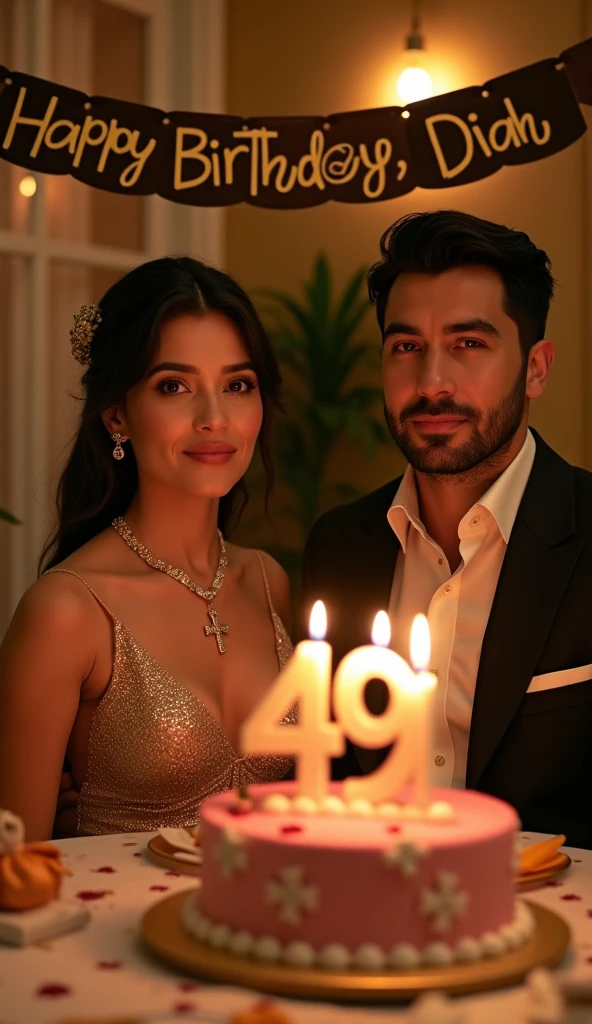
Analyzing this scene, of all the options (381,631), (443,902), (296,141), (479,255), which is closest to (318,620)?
(381,631)

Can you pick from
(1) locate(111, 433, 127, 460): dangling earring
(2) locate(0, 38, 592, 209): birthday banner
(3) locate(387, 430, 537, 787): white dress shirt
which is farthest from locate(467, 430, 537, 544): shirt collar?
(1) locate(111, 433, 127, 460): dangling earring

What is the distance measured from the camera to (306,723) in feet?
4.44

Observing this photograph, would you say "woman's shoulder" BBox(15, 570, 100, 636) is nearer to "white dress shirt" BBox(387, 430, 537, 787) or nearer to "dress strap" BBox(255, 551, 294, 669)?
"dress strap" BBox(255, 551, 294, 669)

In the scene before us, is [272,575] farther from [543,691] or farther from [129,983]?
[129,983]

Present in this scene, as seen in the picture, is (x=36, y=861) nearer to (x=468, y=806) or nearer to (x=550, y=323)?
(x=468, y=806)

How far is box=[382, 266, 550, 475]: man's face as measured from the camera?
2488mm

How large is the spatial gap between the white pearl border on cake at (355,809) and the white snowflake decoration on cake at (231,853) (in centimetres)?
9

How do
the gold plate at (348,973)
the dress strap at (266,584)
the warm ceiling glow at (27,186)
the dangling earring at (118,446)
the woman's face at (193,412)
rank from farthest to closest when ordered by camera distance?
the warm ceiling glow at (27,186), the dress strap at (266,584), the dangling earring at (118,446), the woman's face at (193,412), the gold plate at (348,973)

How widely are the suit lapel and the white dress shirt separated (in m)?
0.06

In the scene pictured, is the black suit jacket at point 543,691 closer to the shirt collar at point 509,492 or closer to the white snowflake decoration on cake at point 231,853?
the shirt collar at point 509,492

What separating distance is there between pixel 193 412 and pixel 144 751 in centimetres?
69

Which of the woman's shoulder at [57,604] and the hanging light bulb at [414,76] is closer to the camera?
the woman's shoulder at [57,604]

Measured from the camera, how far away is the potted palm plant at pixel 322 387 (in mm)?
4195

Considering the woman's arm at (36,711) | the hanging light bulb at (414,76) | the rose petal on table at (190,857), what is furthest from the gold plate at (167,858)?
the hanging light bulb at (414,76)
